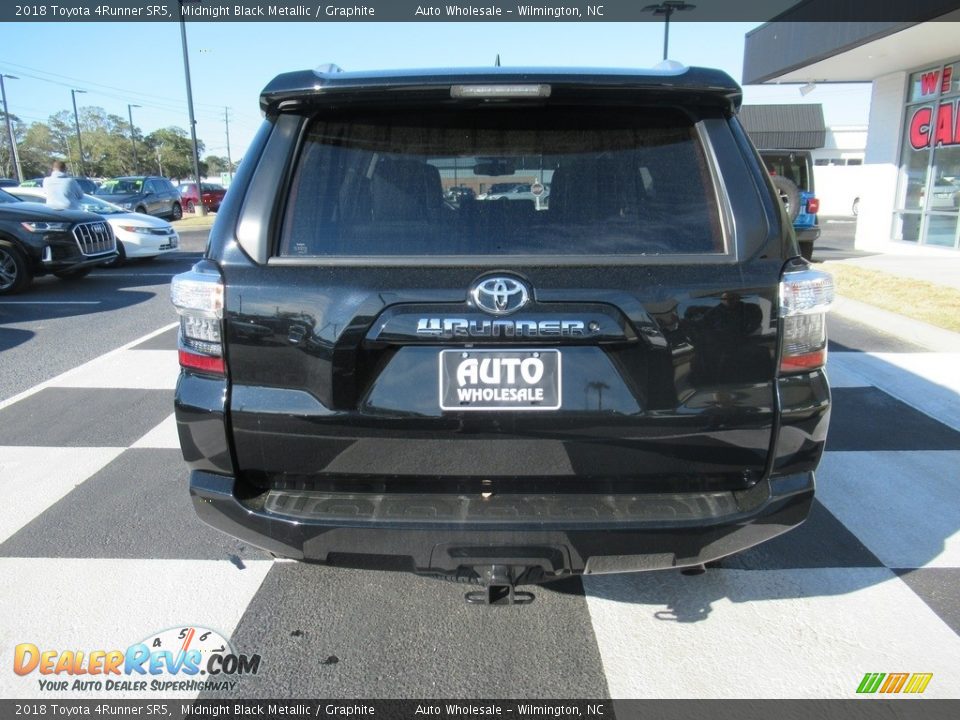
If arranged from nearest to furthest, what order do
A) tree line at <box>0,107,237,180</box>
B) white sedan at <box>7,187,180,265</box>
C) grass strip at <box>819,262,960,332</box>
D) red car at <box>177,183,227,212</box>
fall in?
grass strip at <box>819,262,960,332</box> < white sedan at <box>7,187,180,265</box> < red car at <box>177,183,227,212</box> < tree line at <box>0,107,237,180</box>

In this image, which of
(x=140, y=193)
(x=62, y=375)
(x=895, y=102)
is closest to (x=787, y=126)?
(x=895, y=102)

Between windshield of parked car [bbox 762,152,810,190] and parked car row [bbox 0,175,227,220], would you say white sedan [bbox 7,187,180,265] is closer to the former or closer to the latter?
parked car row [bbox 0,175,227,220]

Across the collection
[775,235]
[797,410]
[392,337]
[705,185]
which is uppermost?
[705,185]

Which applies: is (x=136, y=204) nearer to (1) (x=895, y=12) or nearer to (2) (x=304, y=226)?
(1) (x=895, y=12)

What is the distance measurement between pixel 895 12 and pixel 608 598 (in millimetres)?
12534

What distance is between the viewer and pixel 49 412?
4.90 metres

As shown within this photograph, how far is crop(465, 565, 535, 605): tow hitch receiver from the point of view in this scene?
204 centimetres

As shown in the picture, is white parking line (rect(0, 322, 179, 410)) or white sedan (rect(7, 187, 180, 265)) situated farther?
white sedan (rect(7, 187, 180, 265))

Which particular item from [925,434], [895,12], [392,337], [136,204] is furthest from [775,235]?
[136,204]

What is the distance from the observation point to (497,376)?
2010 millimetres

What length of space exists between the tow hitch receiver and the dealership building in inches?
521

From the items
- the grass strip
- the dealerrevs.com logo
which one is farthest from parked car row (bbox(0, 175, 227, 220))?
the dealerrevs.com logo

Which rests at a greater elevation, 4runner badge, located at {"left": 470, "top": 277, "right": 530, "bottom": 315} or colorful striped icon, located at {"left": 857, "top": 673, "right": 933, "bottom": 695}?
4runner badge, located at {"left": 470, "top": 277, "right": 530, "bottom": 315}

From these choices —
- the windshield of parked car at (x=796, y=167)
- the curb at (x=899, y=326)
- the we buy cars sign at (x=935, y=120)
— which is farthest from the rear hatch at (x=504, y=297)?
the we buy cars sign at (x=935, y=120)
